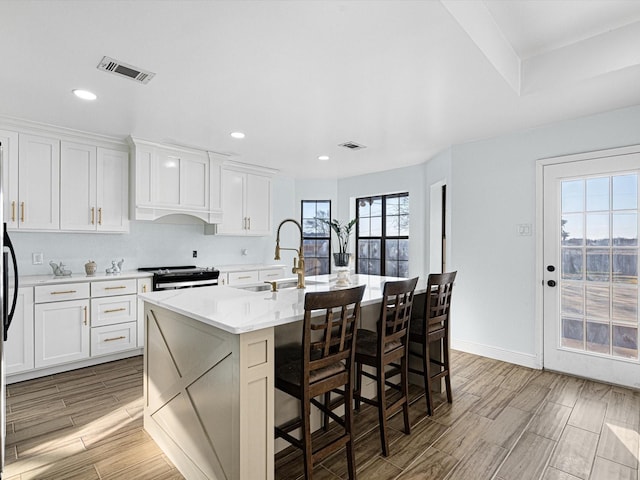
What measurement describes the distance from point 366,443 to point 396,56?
2486 millimetres

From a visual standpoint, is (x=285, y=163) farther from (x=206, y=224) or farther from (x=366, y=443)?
(x=366, y=443)

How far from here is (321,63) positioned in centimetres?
231

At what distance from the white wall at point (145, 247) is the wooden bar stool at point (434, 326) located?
3.39 m

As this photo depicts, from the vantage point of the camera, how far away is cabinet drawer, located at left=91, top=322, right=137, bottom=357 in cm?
367

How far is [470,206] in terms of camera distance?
409 cm

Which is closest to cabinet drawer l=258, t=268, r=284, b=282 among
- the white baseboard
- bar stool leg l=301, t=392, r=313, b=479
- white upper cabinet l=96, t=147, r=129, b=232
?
white upper cabinet l=96, t=147, r=129, b=232

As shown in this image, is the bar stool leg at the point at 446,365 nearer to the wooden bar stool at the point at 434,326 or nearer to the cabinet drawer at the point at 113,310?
the wooden bar stool at the point at 434,326

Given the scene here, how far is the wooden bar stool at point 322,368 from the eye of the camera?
1.74 meters

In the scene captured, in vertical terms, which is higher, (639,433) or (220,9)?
(220,9)

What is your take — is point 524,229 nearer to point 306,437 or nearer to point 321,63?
point 321,63

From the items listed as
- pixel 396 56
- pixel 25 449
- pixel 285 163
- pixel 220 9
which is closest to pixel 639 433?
pixel 396 56

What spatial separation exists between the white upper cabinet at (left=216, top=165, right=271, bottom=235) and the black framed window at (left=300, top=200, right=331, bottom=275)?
4.04 feet

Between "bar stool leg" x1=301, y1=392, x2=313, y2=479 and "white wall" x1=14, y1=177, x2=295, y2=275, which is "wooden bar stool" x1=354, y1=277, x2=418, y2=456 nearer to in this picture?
"bar stool leg" x1=301, y1=392, x2=313, y2=479

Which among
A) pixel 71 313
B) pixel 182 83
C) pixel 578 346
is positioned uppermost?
pixel 182 83
